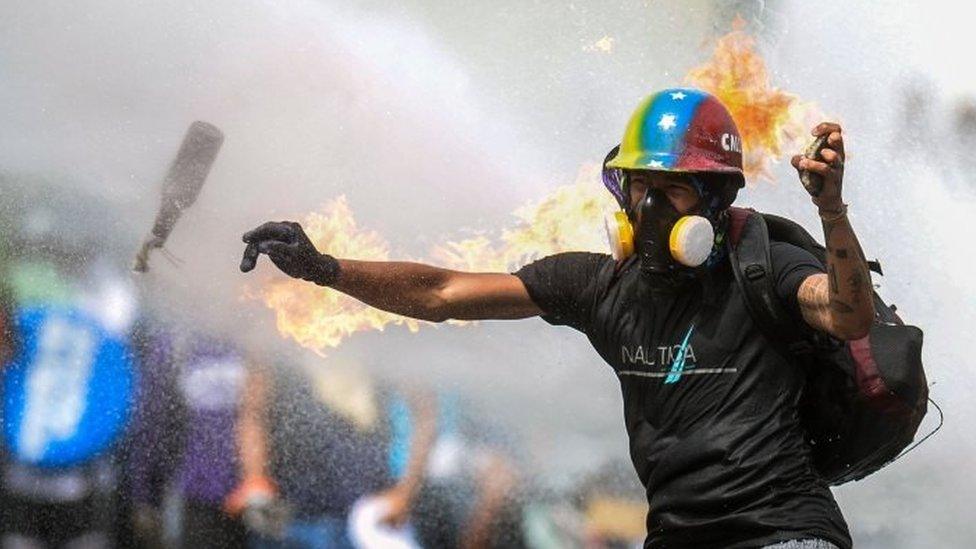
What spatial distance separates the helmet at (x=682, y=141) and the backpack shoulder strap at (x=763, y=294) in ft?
0.70

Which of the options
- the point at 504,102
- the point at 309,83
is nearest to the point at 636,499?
the point at 504,102

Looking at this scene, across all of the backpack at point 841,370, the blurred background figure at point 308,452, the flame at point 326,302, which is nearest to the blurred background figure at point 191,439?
the blurred background figure at point 308,452

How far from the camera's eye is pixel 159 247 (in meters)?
9.16

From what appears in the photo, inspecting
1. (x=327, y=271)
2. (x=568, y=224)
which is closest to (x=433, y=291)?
(x=327, y=271)

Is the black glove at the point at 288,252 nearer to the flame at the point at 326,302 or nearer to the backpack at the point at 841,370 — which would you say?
the backpack at the point at 841,370

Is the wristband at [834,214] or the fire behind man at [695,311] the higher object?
the wristband at [834,214]

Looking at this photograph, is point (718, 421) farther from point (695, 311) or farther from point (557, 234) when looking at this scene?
point (557, 234)

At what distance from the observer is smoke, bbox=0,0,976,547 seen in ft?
29.6

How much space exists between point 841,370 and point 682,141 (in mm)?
679

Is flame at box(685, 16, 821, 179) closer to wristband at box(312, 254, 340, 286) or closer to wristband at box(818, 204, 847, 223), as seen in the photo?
wristband at box(312, 254, 340, 286)

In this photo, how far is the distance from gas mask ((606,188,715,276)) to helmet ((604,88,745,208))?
99 millimetres

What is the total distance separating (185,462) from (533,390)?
2.98 meters

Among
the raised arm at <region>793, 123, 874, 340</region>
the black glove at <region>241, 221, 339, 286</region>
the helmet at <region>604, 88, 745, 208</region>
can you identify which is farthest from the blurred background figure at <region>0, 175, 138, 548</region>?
the raised arm at <region>793, 123, 874, 340</region>

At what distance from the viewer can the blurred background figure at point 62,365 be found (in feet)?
29.2
